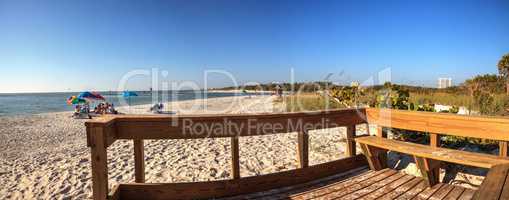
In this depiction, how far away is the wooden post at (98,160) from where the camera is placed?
192 cm

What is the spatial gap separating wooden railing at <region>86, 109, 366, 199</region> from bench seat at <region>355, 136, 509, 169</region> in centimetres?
69

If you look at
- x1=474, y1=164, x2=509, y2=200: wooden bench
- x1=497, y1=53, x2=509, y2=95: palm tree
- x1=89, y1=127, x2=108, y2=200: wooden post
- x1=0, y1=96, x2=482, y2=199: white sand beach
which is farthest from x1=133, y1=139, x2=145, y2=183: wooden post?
x1=497, y1=53, x2=509, y2=95: palm tree

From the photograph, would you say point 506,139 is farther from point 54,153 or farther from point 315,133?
point 54,153

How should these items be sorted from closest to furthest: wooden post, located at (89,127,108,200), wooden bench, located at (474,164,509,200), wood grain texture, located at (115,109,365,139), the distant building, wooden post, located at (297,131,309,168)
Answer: wooden bench, located at (474,164,509,200) < wooden post, located at (89,127,108,200) < wood grain texture, located at (115,109,365,139) < wooden post, located at (297,131,309,168) < the distant building

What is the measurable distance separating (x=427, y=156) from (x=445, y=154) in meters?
0.17

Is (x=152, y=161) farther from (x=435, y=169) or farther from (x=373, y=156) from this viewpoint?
(x=435, y=169)

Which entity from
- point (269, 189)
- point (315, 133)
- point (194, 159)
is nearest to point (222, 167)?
point (194, 159)

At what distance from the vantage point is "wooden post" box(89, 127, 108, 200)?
192cm

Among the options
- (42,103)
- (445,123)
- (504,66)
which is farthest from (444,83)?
(42,103)

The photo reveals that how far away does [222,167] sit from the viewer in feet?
14.8

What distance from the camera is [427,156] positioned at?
2496 millimetres

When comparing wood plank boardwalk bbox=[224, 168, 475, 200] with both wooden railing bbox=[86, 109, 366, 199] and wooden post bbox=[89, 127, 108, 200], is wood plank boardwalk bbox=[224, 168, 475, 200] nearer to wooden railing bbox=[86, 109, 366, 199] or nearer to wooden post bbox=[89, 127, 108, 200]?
wooden railing bbox=[86, 109, 366, 199]

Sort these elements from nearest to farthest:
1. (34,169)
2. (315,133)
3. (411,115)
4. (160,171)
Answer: (411,115)
(160,171)
(34,169)
(315,133)

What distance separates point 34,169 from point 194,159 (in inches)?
117
